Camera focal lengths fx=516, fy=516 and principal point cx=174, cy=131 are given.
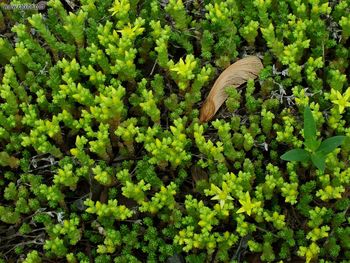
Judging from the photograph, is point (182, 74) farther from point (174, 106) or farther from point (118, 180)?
point (118, 180)

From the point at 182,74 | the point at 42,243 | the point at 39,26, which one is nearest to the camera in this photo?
the point at 42,243

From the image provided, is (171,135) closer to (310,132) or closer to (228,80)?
(228,80)

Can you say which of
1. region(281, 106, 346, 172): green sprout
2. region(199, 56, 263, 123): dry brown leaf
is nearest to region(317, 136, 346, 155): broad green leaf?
region(281, 106, 346, 172): green sprout

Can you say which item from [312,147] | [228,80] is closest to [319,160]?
[312,147]

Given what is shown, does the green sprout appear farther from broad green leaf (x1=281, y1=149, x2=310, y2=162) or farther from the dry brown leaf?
the dry brown leaf

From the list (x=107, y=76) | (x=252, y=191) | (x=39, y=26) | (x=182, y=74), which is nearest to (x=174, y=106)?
(x=182, y=74)

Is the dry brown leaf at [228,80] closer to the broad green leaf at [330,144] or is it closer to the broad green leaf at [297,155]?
the broad green leaf at [297,155]

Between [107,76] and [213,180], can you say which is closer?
[213,180]
